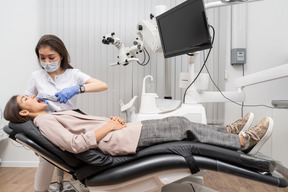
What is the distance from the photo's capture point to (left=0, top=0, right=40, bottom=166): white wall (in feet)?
8.33

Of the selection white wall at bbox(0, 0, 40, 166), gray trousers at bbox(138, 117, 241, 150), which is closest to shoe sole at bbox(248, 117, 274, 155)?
gray trousers at bbox(138, 117, 241, 150)

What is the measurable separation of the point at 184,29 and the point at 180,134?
879mm

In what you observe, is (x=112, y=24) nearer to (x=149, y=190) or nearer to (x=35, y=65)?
(x=35, y=65)

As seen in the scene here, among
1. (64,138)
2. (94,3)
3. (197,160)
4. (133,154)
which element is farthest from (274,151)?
(94,3)

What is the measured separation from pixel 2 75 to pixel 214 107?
2.41 meters

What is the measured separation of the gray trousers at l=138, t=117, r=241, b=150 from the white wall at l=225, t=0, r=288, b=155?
1.43 m

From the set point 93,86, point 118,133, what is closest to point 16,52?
point 93,86

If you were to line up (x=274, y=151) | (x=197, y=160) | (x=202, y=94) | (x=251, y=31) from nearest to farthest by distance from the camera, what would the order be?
(x=197, y=160), (x=202, y=94), (x=274, y=151), (x=251, y=31)

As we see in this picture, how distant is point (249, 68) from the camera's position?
8.04ft

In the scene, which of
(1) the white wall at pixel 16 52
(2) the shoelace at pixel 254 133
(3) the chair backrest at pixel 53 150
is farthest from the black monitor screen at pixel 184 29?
(1) the white wall at pixel 16 52

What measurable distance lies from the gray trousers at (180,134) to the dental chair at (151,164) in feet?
0.22

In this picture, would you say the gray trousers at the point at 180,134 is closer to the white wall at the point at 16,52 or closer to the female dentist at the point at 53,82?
the female dentist at the point at 53,82

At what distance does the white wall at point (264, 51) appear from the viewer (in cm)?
230

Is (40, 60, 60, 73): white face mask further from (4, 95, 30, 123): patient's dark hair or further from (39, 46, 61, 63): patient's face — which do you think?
(4, 95, 30, 123): patient's dark hair
